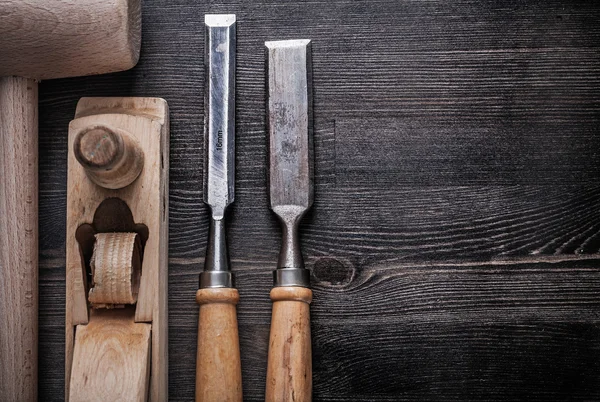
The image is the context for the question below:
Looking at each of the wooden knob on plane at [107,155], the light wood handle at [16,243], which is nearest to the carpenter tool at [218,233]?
the wooden knob on plane at [107,155]

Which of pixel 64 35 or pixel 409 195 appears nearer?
pixel 64 35

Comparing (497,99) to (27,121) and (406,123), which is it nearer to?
(406,123)

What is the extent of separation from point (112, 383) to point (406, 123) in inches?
22.6

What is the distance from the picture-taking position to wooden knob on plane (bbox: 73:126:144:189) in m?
0.78

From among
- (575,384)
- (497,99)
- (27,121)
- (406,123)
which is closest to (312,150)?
(406,123)

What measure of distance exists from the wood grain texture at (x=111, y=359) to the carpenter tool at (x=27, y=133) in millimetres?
90

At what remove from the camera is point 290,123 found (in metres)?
0.93

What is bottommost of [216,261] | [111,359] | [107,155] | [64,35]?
[111,359]

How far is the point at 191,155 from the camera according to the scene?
0.96 m

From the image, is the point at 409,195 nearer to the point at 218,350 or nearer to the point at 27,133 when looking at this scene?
the point at 218,350

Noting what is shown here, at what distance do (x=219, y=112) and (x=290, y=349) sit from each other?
0.37m

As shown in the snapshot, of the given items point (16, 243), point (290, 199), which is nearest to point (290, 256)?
point (290, 199)

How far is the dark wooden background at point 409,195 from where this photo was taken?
93 cm

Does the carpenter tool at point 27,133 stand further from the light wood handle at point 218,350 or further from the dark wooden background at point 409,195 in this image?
the light wood handle at point 218,350
